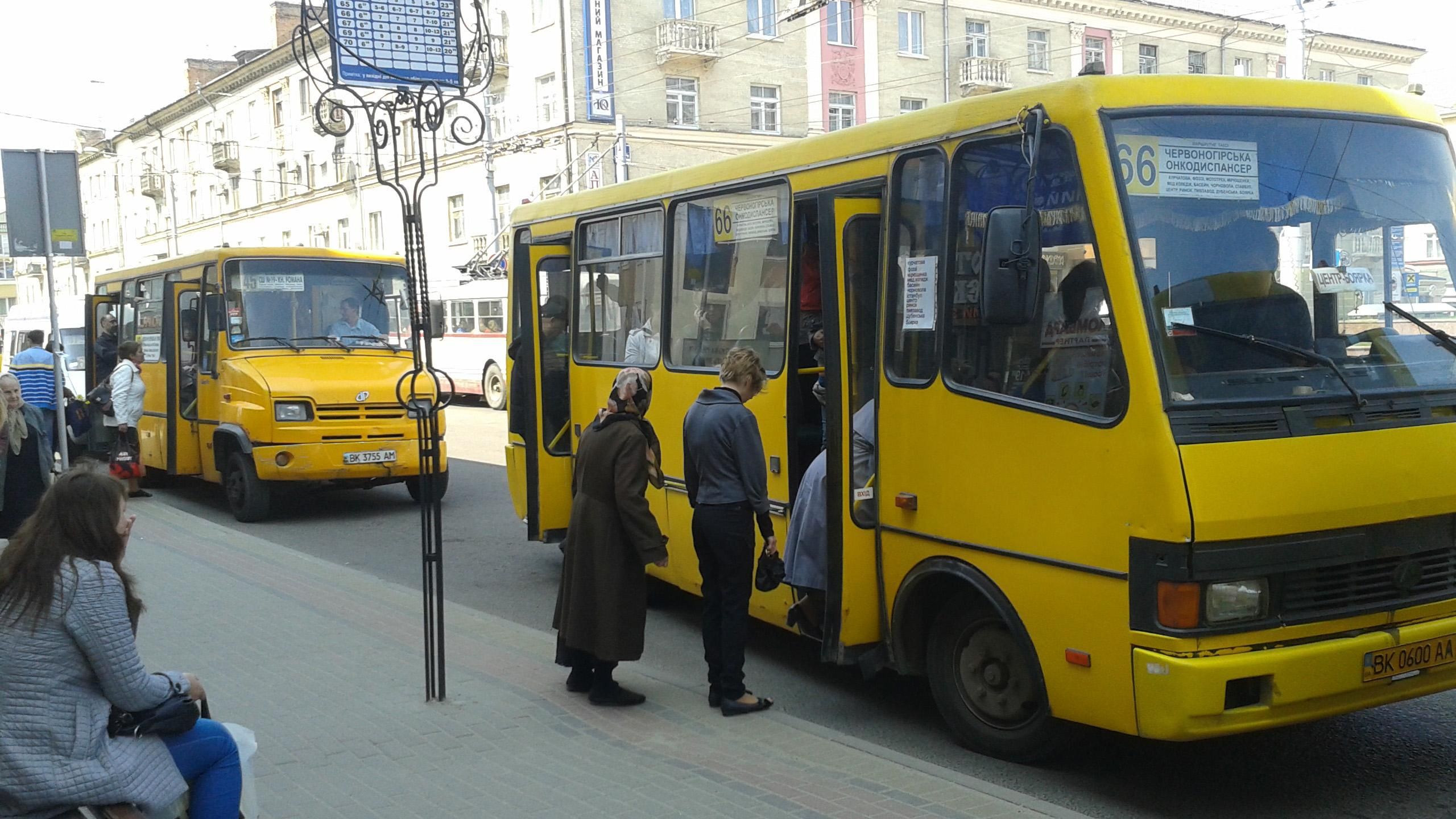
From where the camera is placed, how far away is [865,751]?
5414 millimetres

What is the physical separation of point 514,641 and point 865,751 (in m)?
2.80

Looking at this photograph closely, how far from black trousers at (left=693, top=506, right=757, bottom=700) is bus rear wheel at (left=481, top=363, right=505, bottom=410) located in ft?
83.1

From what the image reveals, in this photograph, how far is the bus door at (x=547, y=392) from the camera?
31.0ft

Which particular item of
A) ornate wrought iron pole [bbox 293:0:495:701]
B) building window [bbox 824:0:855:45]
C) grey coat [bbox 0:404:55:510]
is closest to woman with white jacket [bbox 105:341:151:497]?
grey coat [bbox 0:404:55:510]

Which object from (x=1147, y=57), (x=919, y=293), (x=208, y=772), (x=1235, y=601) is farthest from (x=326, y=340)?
(x=1147, y=57)

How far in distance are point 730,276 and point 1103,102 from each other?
292 centimetres

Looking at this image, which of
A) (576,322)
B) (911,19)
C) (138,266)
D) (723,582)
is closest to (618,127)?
(911,19)

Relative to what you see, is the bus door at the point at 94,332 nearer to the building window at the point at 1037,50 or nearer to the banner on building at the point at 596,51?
the banner on building at the point at 596,51

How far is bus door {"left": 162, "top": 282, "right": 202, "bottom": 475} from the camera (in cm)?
1402

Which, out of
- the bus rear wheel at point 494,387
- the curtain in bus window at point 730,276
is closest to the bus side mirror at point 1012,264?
the curtain in bus window at point 730,276

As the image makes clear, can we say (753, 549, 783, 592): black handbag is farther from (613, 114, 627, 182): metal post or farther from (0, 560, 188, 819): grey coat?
(613, 114, 627, 182): metal post

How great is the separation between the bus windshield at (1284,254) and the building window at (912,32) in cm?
4057

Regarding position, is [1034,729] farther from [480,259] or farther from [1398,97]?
[480,259]

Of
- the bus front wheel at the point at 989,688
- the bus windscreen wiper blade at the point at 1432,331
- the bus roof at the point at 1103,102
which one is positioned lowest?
the bus front wheel at the point at 989,688
